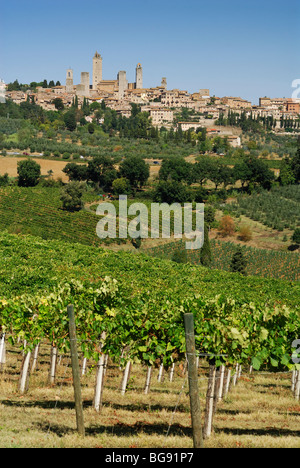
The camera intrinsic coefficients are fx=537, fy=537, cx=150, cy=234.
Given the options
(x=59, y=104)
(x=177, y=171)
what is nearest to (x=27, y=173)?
(x=177, y=171)

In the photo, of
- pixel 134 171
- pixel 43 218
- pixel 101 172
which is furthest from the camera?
pixel 101 172

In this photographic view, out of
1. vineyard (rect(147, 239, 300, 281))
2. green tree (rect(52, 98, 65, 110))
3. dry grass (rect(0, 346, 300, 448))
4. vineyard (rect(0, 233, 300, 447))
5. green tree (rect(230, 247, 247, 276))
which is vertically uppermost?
green tree (rect(52, 98, 65, 110))

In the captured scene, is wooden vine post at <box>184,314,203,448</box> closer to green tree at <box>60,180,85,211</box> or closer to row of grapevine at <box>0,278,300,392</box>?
row of grapevine at <box>0,278,300,392</box>

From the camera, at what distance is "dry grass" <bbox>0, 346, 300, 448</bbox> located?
886cm

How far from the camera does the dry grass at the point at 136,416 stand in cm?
886

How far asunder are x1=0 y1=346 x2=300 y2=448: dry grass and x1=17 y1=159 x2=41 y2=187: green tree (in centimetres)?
6210

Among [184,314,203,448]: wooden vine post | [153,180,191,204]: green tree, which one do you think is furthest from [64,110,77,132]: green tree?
[184,314,203,448]: wooden vine post

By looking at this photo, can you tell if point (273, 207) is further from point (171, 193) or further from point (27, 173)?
point (27, 173)

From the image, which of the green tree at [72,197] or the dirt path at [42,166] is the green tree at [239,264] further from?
the dirt path at [42,166]

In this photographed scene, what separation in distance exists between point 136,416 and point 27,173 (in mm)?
67167

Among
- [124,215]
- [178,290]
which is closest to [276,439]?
[178,290]

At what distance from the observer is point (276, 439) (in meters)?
9.02

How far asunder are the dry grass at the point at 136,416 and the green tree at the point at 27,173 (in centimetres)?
→ 6210

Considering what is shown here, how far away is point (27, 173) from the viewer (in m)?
74.9
